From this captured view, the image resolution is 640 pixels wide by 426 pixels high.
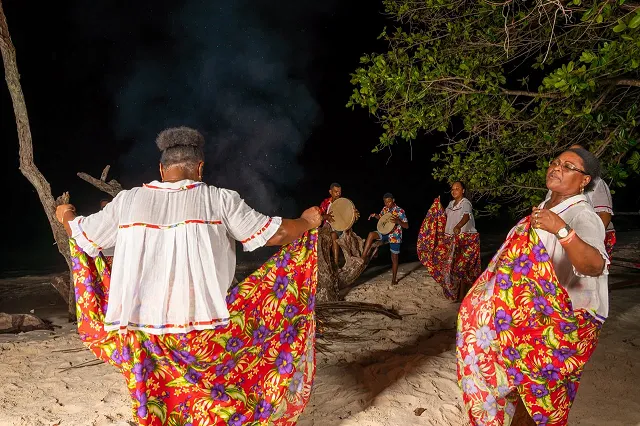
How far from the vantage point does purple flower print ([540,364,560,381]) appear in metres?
2.63

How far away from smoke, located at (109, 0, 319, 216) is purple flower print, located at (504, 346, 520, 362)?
21.0 m

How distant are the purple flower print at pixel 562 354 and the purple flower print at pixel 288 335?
144cm

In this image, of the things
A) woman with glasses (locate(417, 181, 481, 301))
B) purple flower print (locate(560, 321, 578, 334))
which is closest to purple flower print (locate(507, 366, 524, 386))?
purple flower print (locate(560, 321, 578, 334))

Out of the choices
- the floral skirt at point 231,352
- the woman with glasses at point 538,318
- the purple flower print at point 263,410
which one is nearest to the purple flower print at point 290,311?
the floral skirt at point 231,352

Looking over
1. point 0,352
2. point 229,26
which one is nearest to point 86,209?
point 229,26

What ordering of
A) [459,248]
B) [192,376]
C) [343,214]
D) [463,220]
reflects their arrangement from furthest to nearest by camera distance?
1. [343,214]
2. [459,248]
3. [463,220]
4. [192,376]

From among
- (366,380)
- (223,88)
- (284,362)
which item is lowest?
(366,380)

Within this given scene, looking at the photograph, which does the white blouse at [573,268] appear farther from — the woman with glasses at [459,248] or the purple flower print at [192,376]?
the woman with glasses at [459,248]

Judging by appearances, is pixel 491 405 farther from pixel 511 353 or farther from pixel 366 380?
pixel 366 380

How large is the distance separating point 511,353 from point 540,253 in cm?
57

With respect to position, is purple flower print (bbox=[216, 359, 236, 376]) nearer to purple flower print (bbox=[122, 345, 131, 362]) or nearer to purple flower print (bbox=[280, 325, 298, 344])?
purple flower print (bbox=[280, 325, 298, 344])

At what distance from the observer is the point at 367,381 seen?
4.16 meters

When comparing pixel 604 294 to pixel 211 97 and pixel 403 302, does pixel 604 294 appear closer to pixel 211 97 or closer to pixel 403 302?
pixel 403 302

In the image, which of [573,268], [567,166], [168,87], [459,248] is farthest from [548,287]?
[168,87]
